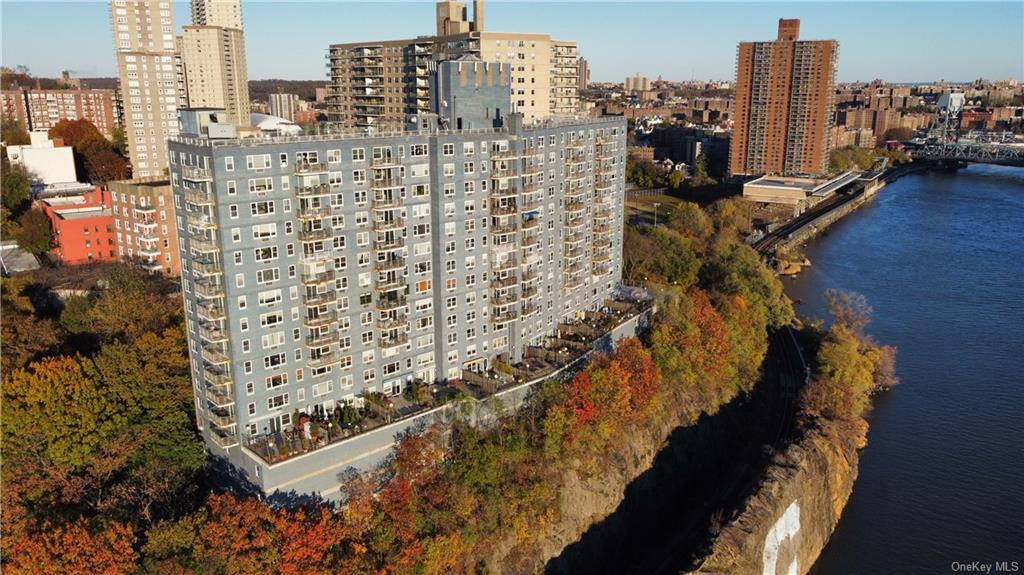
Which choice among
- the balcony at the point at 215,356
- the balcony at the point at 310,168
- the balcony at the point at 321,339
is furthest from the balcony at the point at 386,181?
the balcony at the point at 215,356

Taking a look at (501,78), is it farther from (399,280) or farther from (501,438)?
(501,438)

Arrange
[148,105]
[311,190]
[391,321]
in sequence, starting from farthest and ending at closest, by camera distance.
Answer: [148,105], [391,321], [311,190]

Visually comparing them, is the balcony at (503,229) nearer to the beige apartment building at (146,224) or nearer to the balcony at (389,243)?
the balcony at (389,243)

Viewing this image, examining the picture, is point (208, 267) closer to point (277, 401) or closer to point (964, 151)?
point (277, 401)

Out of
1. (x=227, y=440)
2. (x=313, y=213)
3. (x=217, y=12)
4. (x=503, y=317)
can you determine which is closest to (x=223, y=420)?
(x=227, y=440)

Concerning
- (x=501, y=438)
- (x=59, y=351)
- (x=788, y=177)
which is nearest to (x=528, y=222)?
(x=501, y=438)

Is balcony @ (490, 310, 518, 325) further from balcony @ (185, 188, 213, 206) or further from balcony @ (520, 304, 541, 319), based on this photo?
balcony @ (185, 188, 213, 206)
